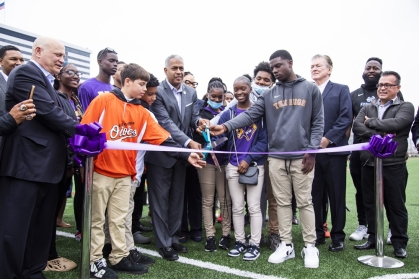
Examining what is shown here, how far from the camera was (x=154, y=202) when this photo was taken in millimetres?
4625

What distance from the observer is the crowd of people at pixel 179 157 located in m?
3.29

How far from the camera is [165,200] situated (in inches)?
184

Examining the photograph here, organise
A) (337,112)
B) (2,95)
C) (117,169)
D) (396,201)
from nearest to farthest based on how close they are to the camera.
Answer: (117,169), (2,95), (396,201), (337,112)

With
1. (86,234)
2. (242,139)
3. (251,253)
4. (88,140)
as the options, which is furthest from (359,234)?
(88,140)

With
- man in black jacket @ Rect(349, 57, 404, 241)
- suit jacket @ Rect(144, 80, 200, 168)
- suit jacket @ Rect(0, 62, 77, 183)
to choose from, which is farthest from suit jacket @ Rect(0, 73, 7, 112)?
man in black jacket @ Rect(349, 57, 404, 241)

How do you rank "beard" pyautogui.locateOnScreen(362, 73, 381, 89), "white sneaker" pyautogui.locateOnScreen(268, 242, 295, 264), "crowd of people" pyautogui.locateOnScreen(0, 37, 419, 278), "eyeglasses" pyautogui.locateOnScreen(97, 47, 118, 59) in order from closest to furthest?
"crowd of people" pyautogui.locateOnScreen(0, 37, 419, 278)
"white sneaker" pyautogui.locateOnScreen(268, 242, 295, 264)
"eyeglasses" pyautogui.locateOnScreen(97, 47, 118, 59)
"beard" pyautogui.locateOnScreen(362, 73, 381, 89)

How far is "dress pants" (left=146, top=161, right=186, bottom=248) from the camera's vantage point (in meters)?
4.62

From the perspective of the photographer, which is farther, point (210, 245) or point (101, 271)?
point (210, 245)

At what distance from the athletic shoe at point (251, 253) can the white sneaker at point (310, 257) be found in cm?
Result: 58

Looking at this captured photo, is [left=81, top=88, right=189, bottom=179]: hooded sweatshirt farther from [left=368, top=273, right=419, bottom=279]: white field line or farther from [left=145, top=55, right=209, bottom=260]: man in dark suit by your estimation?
[left=368, top=273, right=419, bottom=279]: white field line

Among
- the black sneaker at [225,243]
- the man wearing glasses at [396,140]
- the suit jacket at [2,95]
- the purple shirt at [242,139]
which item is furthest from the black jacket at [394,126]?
the suit jacket at [2,95]

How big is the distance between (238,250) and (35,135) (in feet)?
9.14

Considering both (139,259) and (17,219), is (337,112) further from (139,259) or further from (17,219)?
(17,219)

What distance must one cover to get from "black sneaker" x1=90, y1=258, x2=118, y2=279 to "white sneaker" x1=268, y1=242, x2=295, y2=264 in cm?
182
